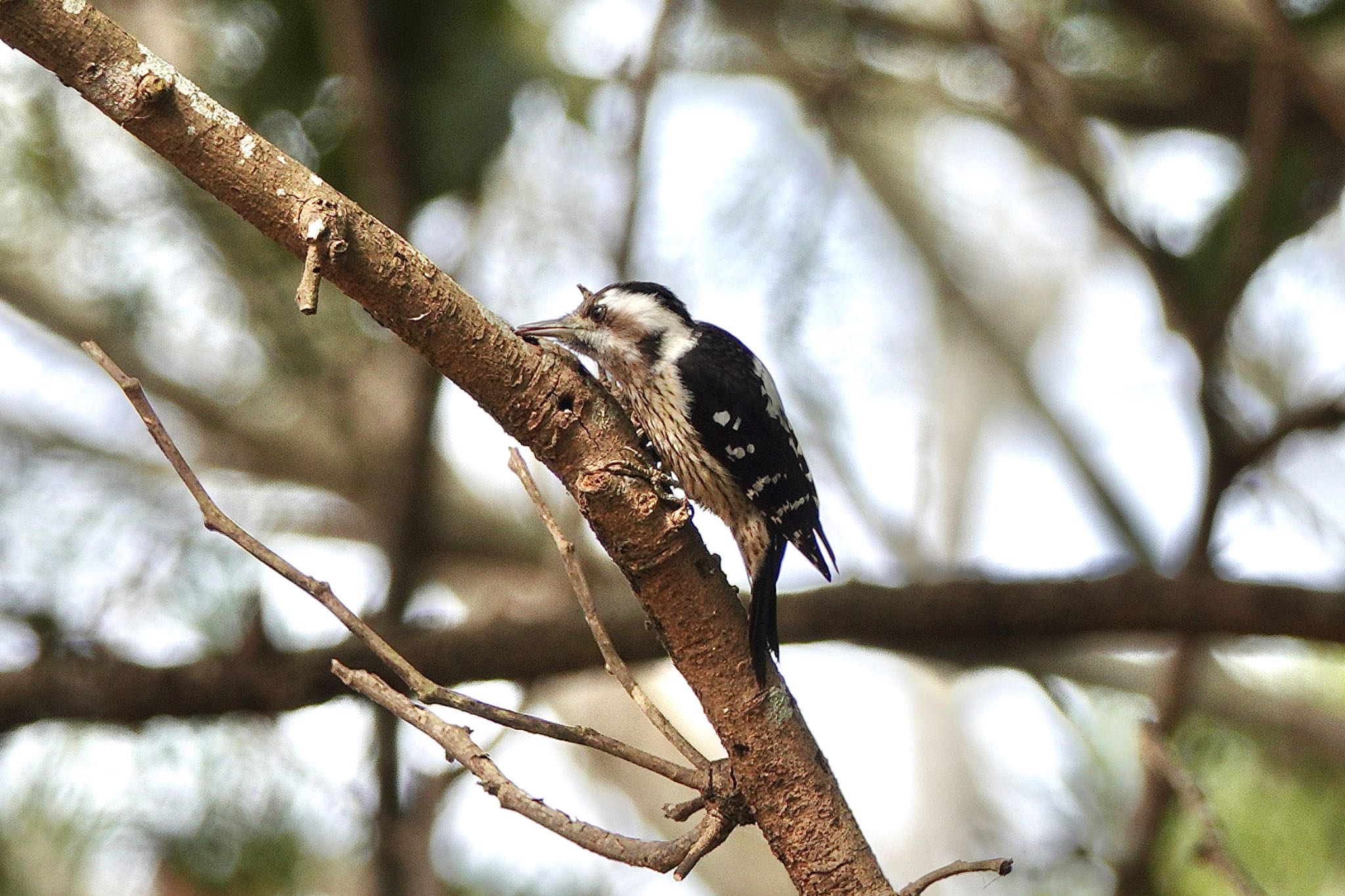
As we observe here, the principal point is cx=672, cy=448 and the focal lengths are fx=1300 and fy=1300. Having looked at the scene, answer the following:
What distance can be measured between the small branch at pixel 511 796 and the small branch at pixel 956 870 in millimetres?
267

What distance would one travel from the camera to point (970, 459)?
19.9 ft

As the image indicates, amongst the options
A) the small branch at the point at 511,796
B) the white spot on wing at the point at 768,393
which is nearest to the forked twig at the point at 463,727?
the small branch at the point at 511,796

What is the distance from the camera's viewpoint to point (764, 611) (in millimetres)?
2031

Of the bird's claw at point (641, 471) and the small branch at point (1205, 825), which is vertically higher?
the bird's claw at point (641, 471)

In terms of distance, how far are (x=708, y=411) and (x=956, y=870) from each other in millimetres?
1253

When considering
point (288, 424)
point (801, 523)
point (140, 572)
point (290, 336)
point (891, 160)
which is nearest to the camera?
point (801, 523)

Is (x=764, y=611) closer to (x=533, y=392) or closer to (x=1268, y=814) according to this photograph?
(x=533, y=392)

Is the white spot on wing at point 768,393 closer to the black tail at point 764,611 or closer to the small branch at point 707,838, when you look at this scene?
the black tail at point 764,611

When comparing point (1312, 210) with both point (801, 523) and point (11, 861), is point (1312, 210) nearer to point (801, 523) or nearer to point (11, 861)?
point (801, 523)

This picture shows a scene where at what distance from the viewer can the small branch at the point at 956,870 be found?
1474 mm

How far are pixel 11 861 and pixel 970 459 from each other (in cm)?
423

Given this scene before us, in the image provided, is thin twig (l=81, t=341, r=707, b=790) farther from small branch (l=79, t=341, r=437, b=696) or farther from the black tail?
the black tail

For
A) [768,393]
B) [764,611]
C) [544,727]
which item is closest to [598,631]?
[544,727]

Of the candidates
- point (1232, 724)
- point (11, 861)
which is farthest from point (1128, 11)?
point (11, 861)
